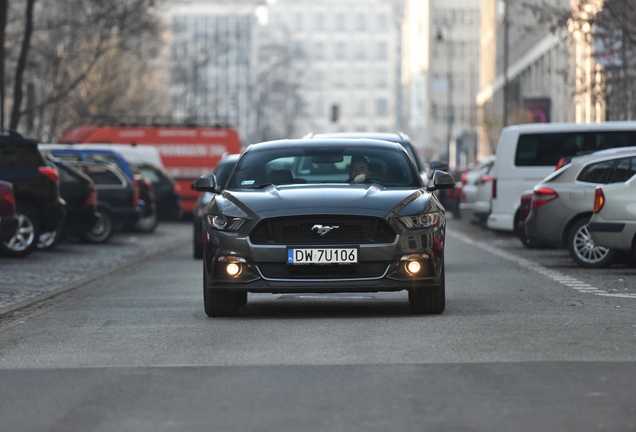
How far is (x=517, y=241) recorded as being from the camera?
26.4 meters

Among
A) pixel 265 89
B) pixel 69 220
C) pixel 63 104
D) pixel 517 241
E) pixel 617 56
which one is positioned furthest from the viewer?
pixel 265 89

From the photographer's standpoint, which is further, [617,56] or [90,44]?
[90,44]

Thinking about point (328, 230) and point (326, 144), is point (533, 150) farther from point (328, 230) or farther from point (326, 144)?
point (328, 230)

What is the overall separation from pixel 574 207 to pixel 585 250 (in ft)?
1.91

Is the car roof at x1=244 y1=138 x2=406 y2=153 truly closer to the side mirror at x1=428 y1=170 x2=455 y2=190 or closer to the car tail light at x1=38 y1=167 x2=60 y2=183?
the side mirror at x1=428 y1=170 x2=455 y2=190

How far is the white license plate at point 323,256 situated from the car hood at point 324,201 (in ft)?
0.95

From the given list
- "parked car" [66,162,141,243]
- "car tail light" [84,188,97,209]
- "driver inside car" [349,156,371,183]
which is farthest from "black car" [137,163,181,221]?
"driver inside car" [349,156,371,183]

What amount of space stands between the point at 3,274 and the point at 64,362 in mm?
9592

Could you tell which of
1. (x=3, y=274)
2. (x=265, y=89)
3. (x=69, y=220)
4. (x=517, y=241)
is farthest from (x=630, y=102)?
(x=265, y=89)

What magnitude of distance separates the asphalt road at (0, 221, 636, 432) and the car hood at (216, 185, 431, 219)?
85cm

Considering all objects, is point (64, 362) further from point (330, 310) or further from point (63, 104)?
point (63, 104)

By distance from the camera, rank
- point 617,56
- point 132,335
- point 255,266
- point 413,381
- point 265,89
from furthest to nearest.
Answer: point 265,89 → point 617,56 → point 255,266 → point 132,335 → point 413,381

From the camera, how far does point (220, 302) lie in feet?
38.2

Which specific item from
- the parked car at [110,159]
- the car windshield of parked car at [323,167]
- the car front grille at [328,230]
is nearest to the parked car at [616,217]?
the car windshield of parked car at [323,167]
